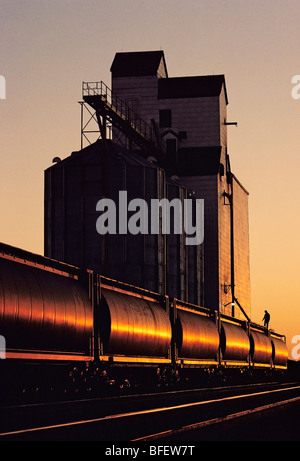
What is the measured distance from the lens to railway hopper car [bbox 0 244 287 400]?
19.5 metres

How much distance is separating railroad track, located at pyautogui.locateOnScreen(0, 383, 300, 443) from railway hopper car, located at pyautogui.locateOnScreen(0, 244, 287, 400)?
122 centimetres

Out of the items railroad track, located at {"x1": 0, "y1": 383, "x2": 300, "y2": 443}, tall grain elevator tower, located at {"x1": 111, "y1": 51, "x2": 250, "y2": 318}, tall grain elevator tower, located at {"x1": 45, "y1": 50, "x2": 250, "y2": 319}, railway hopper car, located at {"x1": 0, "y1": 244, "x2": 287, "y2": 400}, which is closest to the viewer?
railroad track, located at {"x1": 0, "y1": 383, "x2": 300, "y2": 443}

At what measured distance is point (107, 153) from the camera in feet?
194

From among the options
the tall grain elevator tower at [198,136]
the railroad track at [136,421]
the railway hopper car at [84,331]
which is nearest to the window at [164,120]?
the tall grain elevator tower at [198,136]

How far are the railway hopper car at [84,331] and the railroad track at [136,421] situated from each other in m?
1.22

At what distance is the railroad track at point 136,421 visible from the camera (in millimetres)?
14508

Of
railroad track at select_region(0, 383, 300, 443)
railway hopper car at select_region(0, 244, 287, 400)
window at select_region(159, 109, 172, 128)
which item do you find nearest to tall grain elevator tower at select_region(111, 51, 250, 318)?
window at select_region(159, 109, 172, 128)

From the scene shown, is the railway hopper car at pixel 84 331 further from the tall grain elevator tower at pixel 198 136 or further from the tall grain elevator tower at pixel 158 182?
the tall grain elevator tower at pixel 198 136

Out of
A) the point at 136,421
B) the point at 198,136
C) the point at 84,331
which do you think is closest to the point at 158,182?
the point at 198,136

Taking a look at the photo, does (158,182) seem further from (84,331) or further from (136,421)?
(136,421)

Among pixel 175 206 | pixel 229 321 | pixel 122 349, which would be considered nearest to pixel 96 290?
pixel 122 349

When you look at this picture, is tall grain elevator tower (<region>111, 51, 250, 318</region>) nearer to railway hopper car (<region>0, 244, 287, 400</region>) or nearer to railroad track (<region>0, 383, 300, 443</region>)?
railway hopper car (<region>0, 244, 287, 400</region>)

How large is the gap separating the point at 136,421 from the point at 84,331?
709 centimetres
